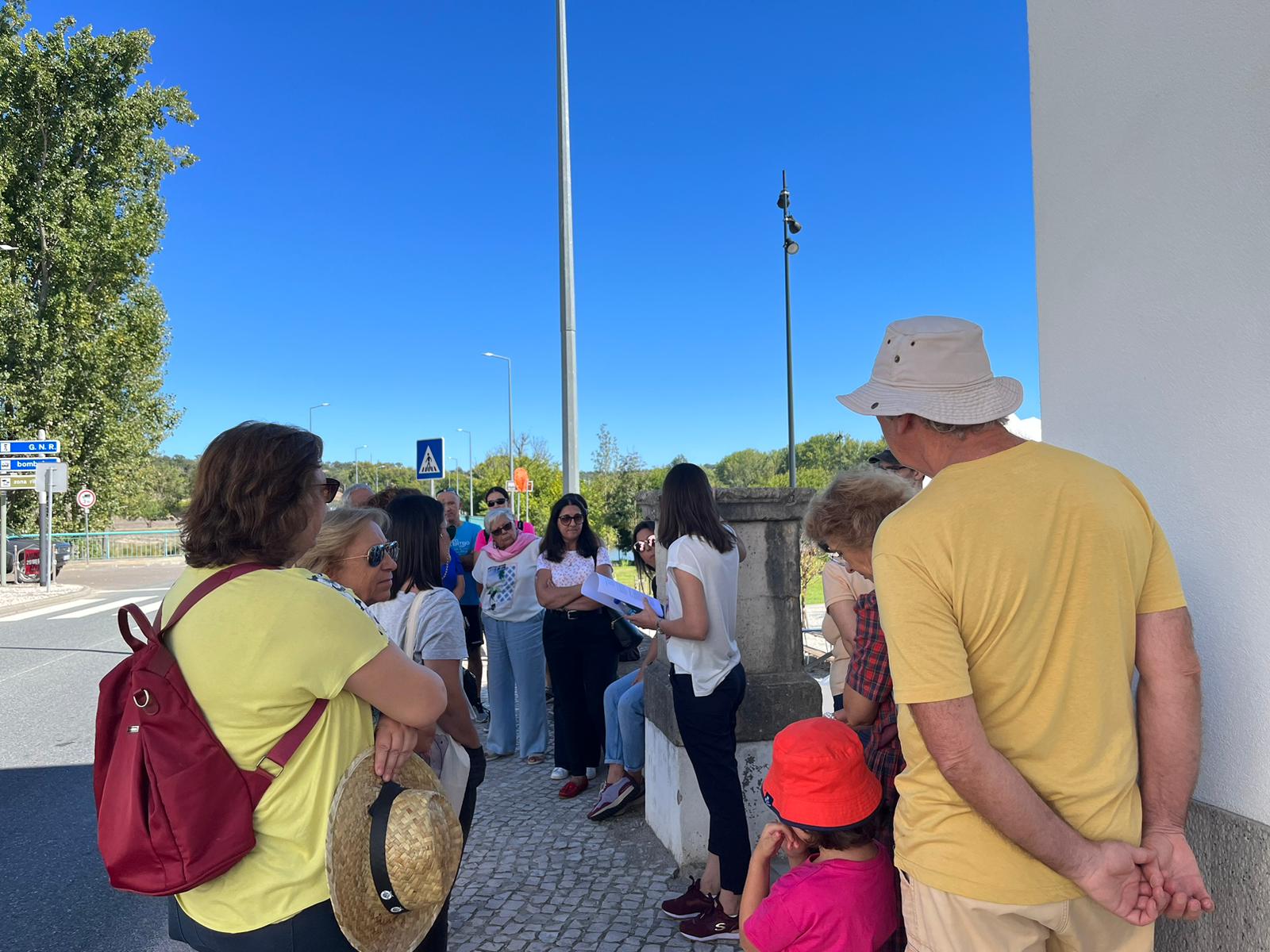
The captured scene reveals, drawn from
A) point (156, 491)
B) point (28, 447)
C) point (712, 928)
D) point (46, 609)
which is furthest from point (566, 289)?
point (156, 491)

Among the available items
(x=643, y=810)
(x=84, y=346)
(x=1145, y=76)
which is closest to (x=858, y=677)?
(x=1145, y=76)

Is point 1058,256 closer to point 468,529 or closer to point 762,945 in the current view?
point 762,945

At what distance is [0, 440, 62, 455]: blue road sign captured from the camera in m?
20.0

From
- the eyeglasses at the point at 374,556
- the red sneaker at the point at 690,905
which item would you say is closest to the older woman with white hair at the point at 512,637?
the red sneaker at the point at 690,905

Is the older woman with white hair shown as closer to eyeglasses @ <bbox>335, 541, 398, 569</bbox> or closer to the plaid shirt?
eyeglasses @ <bbox>335, 541, 398, 569</bbox>

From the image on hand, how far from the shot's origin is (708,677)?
3.34m

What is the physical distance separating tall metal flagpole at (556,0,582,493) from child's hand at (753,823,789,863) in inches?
234

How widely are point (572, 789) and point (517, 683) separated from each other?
1.07 m

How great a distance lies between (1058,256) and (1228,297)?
750mm

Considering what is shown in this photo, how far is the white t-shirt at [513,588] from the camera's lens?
595cm

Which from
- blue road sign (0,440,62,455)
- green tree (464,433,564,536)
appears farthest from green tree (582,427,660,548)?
blue road sign (0,440,62,455)

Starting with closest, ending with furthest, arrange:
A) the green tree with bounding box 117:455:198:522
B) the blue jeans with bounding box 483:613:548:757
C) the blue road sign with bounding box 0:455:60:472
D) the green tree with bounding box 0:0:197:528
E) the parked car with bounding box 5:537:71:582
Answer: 1. the blue jeans with bounding box 483:613:548:757
2. the blue road sign with bounding box 0:455:60:472
3. the parked car with bounding box 5:537:71:582
4. the green tree with bounding box 0:0:197:528
5. the green tree with bounding box 117:455:198:522

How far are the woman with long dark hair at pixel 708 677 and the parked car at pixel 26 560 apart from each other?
24.8m

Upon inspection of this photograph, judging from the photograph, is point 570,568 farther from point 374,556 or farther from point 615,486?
point 615,486
